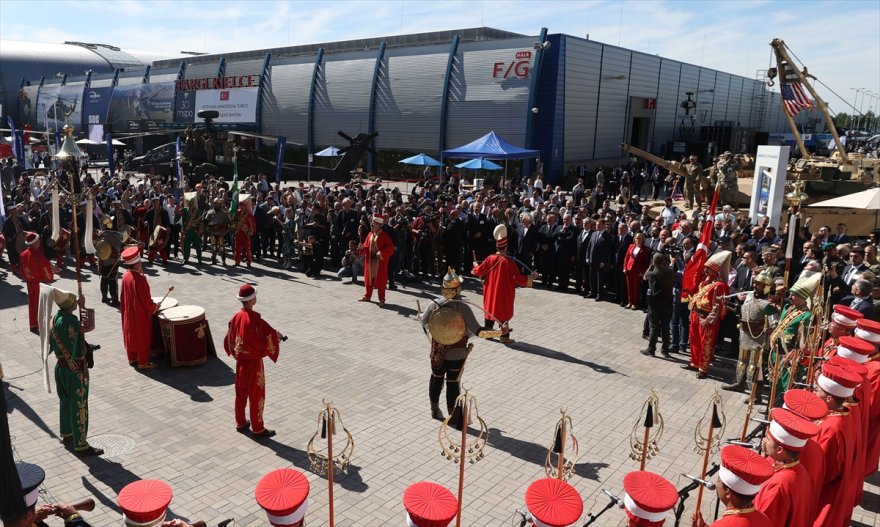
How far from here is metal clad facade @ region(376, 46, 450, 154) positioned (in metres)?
33.8

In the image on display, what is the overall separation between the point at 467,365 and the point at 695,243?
5.39 metres

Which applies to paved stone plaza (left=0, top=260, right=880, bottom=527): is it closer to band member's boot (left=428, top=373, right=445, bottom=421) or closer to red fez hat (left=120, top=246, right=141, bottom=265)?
band member's boot (left=428, top=373, right=445, bottom=421)

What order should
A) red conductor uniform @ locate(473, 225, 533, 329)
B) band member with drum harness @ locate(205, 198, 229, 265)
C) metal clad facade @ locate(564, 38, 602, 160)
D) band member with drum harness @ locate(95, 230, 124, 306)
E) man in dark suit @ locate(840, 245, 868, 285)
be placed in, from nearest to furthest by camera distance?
red conductor uniform @ locate(473, 225, 533, 329)
man in dark suit @ locate(840, 245, 868, 285)
band member with drum harness @ locate(95, 230, 124, 306)
band member with drum harness @ locate(205, 198, 229, 265)
metal clad facade @ locate(564, 38, 602, 160)

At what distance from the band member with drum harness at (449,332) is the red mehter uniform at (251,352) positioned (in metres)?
1.85

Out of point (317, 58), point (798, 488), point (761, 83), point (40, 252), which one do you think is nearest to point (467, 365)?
point (798, 488)

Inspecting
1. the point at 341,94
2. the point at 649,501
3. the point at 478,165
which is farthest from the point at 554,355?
the point at 341,94

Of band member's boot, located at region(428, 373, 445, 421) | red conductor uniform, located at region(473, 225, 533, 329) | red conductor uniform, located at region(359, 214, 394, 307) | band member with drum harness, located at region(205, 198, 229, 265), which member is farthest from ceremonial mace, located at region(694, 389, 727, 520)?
band member with drum harness, located at region(205, 198, 229, 265)

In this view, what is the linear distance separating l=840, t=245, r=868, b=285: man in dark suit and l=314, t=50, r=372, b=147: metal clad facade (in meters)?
29.4

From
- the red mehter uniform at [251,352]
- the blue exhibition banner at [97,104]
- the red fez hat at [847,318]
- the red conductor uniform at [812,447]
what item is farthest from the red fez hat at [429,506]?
the blue exhibition banner at [97,104]

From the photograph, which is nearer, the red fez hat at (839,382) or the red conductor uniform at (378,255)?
the red fez hat at (839,382)

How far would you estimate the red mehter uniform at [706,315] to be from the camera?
9.31m

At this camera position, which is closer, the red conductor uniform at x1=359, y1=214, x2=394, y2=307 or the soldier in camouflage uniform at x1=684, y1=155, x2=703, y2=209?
the red conductor uniform at x1=359, y1=214, x2=394, y2=307

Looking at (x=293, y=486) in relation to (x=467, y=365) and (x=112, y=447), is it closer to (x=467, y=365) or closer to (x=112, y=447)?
(x=112, y=447)

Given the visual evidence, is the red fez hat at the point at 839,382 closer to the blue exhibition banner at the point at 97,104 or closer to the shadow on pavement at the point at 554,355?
the shadow on pavement at the point at 554,355
